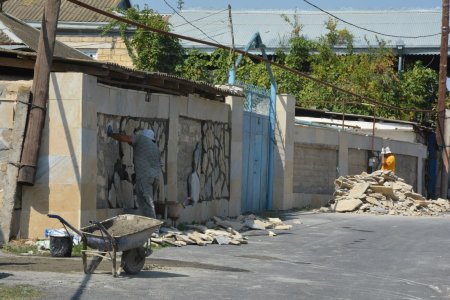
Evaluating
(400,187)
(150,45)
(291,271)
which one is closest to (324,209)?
(400,187)

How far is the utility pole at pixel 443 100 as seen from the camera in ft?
115

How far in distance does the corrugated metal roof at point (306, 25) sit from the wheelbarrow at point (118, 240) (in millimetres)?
32261

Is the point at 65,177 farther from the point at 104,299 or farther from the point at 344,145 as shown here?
the point at 344,145

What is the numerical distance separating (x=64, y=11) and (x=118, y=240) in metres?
31.8

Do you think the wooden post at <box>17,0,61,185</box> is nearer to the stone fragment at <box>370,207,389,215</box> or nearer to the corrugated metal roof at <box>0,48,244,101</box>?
the corrugated metal roof at <box>0,48,244,101</box>

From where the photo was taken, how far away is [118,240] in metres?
11.6

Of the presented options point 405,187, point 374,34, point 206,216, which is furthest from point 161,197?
point 374,34

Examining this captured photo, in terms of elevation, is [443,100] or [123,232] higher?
[443,100]

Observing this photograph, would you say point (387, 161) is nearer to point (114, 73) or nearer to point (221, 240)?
point (221, 240)

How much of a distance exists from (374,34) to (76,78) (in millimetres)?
33580

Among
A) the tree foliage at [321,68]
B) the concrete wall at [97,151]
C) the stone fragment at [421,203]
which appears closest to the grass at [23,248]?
the concrete wall at [97,151]

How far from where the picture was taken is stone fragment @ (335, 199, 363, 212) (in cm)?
2692

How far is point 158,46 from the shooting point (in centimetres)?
3712

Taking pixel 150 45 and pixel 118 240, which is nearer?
pixel 118 240
